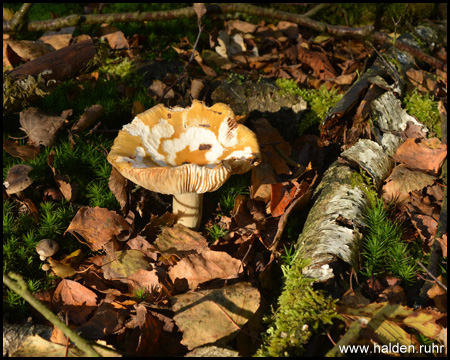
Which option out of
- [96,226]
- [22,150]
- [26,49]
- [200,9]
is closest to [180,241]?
[96,226]

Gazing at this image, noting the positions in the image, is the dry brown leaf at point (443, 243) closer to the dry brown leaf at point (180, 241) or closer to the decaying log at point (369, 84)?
the decaying log at point (369, 84)

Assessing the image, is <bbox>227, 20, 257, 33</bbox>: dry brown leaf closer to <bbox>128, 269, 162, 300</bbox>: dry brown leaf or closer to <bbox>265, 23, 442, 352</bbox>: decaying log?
<bbox>265, 23, 442, 352</bbox>: decaying log

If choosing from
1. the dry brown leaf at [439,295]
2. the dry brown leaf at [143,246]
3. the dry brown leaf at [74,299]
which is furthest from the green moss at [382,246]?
the dry brown leaf at [74,299]

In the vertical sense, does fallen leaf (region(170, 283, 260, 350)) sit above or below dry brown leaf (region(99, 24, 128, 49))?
below

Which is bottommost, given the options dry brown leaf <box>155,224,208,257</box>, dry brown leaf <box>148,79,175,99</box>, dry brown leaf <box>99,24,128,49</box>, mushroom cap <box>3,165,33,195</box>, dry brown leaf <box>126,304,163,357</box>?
dry brown leaf <box>155,224,208,257</box>

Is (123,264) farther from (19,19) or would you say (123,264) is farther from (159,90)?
(19,19)

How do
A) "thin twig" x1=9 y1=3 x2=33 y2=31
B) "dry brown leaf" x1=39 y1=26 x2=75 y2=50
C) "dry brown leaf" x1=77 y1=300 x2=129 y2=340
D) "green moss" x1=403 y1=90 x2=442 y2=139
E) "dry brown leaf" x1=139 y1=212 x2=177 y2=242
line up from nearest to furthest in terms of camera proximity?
"dry brown leaf" x1=77 y1=300 x2=129 y2=340 → "dry brown leaf" x1=139 y1=212 x2=177 y2=242 → "green moss" x1=403 y1=90 x2=442 y2=139 → "thin twig" x1=9 y1=3 x2=33 y2=31 → "dry brown leaf" x1=39 y1=26 x2=75 y2=50

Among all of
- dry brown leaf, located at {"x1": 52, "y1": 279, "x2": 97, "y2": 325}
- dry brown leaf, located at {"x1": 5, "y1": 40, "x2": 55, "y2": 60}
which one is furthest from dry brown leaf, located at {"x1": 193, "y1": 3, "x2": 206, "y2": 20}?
dry brown leaf, located at {"x1": 52, "y1": 279, "x2": 97, "y2": 325}
